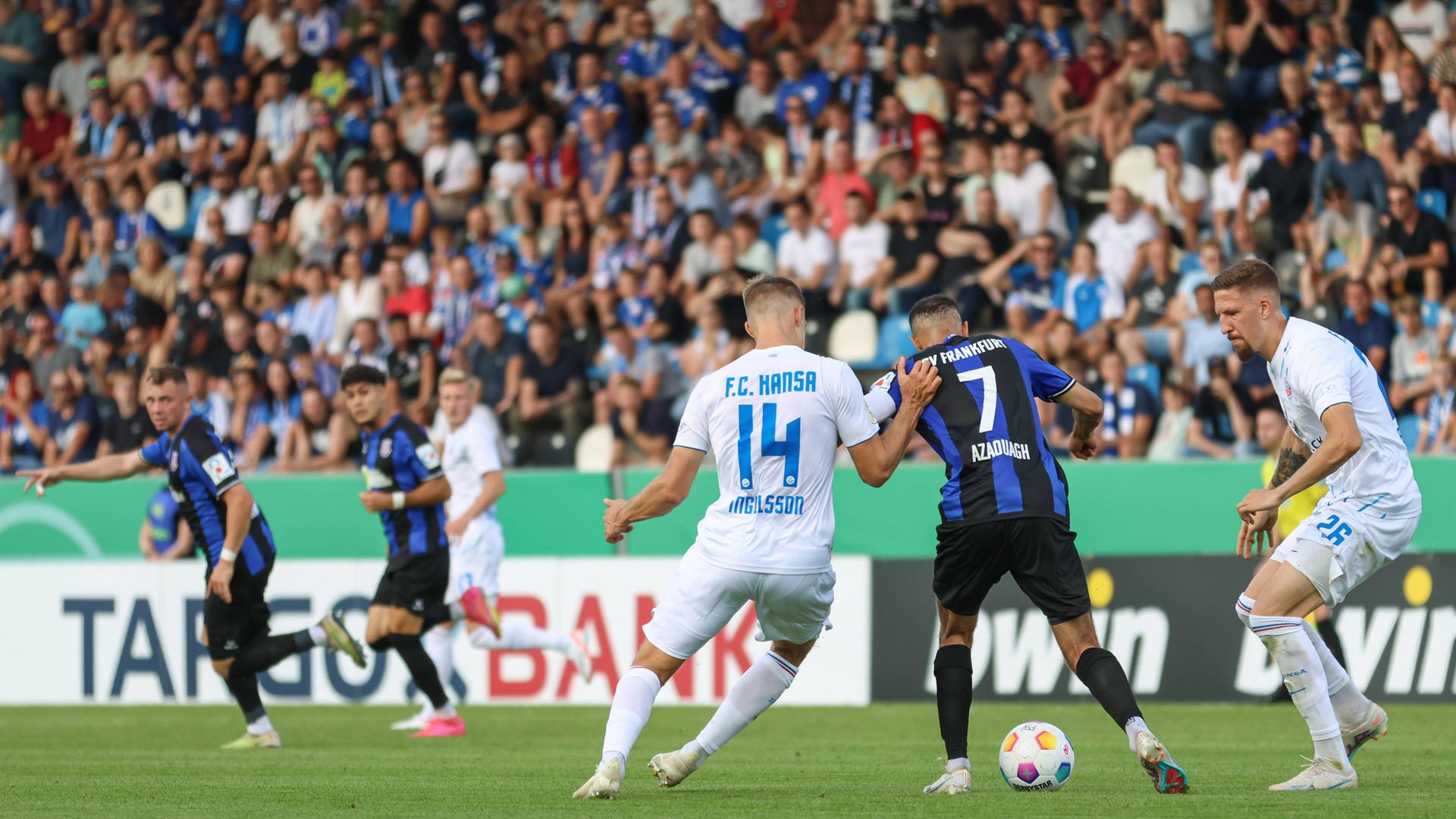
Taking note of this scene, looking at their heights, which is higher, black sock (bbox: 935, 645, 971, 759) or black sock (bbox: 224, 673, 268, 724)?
black sock (bbox: 935, 645, 971, 759)

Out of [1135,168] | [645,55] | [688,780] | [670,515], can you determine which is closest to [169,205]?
[645,55]

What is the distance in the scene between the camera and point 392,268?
2055 centimetres

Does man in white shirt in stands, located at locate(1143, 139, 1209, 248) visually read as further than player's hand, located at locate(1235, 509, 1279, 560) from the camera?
Yes

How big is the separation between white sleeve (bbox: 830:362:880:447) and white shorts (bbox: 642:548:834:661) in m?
0.56

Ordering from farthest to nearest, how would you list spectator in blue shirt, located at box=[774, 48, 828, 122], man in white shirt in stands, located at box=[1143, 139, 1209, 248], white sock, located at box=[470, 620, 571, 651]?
spectator in blue shirt, located at box=[774, 48, 828, 122] < man in white shirt in stands, located at box=[1143, 139, 1209, 248] < white sock, located at box=[470, 620, 571, 651]

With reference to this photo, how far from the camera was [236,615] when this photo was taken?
1163 centimetres

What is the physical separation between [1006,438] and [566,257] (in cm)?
1282

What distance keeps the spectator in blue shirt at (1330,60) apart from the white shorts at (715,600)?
12446 millimetres

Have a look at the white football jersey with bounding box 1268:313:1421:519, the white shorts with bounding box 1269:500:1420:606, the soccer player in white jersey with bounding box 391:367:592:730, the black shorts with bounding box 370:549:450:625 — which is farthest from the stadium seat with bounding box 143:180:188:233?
the white shorts with bounding box 1269:500:1420:606

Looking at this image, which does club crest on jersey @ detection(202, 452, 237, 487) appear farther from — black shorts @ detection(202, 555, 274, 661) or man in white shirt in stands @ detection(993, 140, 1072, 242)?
man in white shirt in stands @ detection(993, 140, 1072, 242)

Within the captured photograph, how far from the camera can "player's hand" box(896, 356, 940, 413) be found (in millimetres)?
7859

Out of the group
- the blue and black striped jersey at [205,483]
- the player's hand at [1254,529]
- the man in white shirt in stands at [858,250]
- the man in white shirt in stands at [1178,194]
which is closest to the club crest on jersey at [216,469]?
the blue and black striped jersey at [205,483]

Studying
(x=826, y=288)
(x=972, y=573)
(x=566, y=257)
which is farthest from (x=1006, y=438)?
(x=566, y=257)

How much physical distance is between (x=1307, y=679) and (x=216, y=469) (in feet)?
21.7
